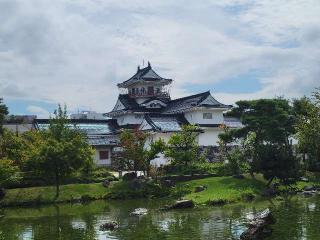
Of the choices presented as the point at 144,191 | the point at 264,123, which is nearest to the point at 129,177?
the point at 144,191

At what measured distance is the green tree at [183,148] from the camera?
5422 centimetres

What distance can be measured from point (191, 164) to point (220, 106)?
69.0ft

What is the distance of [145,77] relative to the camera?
83125 mm

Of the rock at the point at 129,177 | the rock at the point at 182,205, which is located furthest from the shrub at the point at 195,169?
the rock at the point at 182,205

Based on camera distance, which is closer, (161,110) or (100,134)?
(100,134)

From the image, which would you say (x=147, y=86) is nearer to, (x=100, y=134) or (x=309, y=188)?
(x=100, y=134)

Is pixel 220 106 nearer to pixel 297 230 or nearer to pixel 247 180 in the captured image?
pixel 247 180

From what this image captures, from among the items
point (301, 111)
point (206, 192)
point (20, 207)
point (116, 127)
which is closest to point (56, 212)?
point (20, 207)

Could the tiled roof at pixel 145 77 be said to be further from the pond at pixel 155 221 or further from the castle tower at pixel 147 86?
the pond at pixel 155 221

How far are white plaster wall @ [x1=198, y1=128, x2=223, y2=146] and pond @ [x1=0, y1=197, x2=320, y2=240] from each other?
2943cm

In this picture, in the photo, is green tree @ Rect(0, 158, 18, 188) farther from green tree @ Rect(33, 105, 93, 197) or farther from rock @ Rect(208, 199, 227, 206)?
rock @ Rect(208, 199, 227, 206)

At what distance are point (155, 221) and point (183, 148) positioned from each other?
964 inches

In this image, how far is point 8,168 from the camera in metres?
42.2

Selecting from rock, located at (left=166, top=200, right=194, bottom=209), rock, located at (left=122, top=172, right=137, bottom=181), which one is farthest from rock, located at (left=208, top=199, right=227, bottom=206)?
rock, located at (left=122, top=172, right=137, bottom=181)
